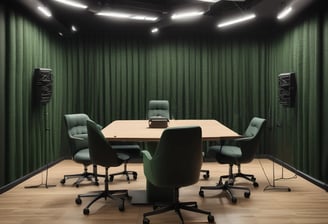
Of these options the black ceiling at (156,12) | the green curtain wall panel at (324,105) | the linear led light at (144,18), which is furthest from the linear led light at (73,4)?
the green curtain wall panel at (324,105)

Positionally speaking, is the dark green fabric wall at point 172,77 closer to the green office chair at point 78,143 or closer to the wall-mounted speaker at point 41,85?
the wall-mounted speaker at point 41,85

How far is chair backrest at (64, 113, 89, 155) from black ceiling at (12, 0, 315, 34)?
63.4 inches

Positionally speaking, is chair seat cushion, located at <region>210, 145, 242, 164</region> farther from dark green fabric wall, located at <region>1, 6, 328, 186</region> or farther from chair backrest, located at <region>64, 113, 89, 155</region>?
dark green fabric wall, located at <region>1, 6, 328, 186</region>

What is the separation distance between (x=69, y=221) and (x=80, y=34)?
4.54 m

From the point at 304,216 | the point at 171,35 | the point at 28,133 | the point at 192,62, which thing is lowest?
the point at 304,216

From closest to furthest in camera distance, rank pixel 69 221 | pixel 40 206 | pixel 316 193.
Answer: pixel 69 221
pixel 40 206
pixel 316 193

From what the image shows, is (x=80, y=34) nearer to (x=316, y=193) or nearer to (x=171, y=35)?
(x=171, y=35)

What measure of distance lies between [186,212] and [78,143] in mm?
1818

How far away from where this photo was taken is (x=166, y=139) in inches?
113

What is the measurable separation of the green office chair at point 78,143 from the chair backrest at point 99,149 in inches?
32.1

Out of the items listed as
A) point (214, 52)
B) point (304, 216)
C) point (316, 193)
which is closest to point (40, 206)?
point (304, 216)

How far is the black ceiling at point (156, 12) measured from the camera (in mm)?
5288

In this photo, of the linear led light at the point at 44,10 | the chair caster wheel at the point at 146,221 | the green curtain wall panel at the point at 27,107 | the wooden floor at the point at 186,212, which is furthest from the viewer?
the linear led light at the point at 44,10

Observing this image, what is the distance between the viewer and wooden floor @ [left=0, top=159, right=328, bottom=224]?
11.3 feet
